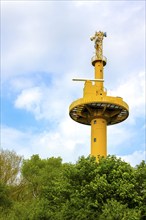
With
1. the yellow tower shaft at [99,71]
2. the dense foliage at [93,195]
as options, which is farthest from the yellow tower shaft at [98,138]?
the dense foliage at [93,195]

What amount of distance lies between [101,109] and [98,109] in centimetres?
30

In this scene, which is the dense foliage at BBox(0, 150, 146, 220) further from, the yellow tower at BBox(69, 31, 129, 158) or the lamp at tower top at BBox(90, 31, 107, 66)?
the lamp at tower top at BBox(90, 31, 107, 66)

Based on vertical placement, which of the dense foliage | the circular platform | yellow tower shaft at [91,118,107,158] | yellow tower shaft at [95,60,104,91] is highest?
yellow tower shaft at [95,60,104,91]

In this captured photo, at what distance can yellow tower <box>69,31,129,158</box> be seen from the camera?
137 feet

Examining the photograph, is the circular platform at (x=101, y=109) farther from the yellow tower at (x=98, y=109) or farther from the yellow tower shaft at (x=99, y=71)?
the yellow tower shaft at (x=99, y=71)

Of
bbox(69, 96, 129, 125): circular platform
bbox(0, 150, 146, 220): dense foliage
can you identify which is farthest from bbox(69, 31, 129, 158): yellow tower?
bbox(0, 150, 146, 220): dense foliage

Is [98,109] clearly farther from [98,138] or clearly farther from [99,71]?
[99,71]

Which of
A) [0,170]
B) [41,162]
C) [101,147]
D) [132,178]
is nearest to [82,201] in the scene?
[132,178]

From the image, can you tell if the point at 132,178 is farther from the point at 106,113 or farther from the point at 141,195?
the point at 106,113

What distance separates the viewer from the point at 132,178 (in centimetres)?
2828

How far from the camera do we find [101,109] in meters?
43.2

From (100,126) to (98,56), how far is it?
793 cm

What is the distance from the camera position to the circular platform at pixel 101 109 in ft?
138

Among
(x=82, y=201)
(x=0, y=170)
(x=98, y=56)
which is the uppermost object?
(x=98, y=56)
